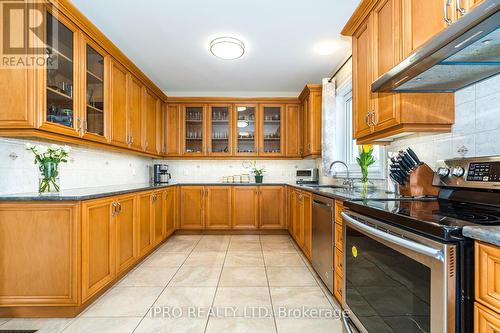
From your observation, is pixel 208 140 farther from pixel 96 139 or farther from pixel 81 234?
pixel 81 234

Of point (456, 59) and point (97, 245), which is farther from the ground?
point (456, 59)

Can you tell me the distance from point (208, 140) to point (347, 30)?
9.84ft

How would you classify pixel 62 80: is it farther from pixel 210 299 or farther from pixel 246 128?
pixel 246 128

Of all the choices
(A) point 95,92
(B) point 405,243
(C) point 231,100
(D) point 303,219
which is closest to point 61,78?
(A) point 95,92

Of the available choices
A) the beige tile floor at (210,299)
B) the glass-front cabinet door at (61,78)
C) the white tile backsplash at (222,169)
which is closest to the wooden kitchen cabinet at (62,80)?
the glass-front cabinet door at (61,78)

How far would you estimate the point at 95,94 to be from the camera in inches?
104

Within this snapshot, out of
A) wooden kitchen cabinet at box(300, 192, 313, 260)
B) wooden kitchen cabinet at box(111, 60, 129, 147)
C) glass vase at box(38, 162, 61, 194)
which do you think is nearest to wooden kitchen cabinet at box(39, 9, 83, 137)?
glass vase at box(38, 162, 61, 194)

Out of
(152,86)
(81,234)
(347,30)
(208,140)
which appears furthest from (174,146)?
(347,30)

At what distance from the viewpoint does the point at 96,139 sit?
2.61 meters

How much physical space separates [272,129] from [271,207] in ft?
4.78

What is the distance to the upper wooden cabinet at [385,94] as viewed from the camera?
1.70 metres

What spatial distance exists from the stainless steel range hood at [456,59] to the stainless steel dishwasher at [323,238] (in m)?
1.05

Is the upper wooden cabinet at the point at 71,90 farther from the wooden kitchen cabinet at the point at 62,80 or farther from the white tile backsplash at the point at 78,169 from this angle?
the white tile backsplash at the point at 78,169

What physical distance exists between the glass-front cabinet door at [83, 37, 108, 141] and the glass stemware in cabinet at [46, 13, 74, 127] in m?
0.18
